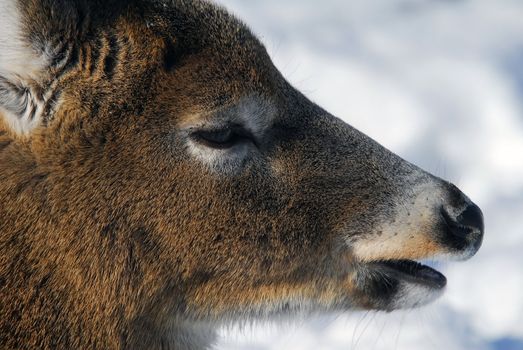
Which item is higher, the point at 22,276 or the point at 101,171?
the point at 101,171

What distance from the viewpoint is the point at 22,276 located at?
4.45 meters

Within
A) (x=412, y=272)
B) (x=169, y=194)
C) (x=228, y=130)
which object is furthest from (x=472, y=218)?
(x=169, y=194)

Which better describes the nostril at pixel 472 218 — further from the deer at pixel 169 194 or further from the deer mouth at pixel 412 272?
the deer mouth at pixel 412 272

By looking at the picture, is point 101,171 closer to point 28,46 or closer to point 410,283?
point 28,46

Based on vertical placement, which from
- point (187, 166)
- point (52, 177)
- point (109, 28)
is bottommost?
point (52, 177)

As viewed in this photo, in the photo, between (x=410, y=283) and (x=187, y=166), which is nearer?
(x=187, y=166)

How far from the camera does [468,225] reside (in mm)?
4945

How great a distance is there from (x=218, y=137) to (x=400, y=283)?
4.47 ft

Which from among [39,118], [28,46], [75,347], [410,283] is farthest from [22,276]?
[410,283]

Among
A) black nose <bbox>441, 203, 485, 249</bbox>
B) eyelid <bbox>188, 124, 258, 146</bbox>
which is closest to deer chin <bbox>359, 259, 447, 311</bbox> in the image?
black nose <bbox>441, 203, 485, 249</bbox>

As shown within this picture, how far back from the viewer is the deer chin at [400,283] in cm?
498

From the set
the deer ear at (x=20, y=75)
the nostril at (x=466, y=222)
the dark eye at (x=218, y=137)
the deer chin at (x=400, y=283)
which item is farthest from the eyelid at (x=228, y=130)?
the nostril at (x=466, y=222)

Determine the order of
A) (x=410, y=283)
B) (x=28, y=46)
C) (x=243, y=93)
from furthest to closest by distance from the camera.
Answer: (x=410, y=283)
(x=243, y=93)
(x=28, y=46)

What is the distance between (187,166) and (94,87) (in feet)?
2.05
